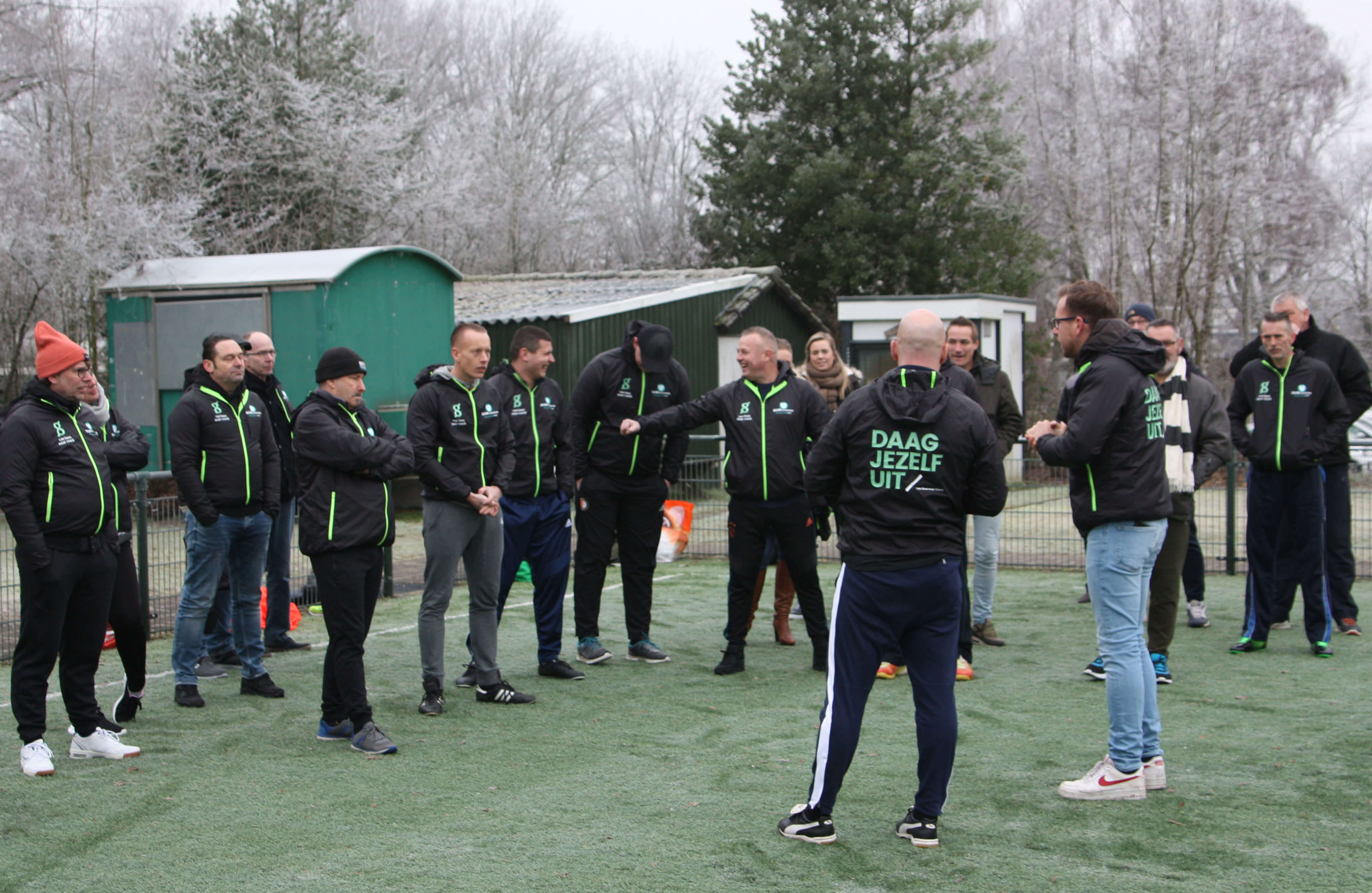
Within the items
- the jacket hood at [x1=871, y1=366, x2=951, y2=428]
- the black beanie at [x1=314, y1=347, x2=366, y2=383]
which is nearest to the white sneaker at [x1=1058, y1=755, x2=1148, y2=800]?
the jacket hood at [x1=871, y1=366, x2=951, y2=428]

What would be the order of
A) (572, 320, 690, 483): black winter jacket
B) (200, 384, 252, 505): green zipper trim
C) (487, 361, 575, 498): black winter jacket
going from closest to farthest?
(200, 384, 252, 505): green zipper trim < (487, 361, 575, 498): black winter jacket < (572, 320, 690, 483): black winter jacket

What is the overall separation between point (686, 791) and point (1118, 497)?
1916 millimetres

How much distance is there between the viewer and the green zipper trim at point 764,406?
645 cm

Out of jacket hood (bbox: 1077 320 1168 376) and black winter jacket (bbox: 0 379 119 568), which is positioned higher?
jacket hood (bbox: 1077 320 1168 376)

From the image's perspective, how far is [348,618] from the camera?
17.0 ft

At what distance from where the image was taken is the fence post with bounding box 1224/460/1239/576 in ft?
32.4

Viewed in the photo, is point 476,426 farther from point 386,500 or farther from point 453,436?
point 386,500

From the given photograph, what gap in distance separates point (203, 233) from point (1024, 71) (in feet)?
57.7

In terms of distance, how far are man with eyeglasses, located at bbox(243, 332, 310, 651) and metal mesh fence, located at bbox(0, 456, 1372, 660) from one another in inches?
41.1

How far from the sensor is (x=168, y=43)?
23094mm

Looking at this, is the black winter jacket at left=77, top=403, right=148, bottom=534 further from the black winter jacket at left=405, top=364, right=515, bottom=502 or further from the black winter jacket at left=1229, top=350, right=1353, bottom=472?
the black winter jacket at left=1229, top=350, right=1353, bottom=472

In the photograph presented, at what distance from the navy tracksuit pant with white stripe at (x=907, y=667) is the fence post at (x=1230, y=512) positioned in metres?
6.71

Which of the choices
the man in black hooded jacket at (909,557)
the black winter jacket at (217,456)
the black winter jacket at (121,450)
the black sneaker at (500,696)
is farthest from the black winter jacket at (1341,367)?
the black winter jacket at (121,450)

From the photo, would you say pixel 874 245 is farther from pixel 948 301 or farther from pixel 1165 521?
pixel 1165 521
